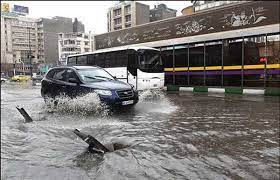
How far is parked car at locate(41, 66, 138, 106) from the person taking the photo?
8.77 meters

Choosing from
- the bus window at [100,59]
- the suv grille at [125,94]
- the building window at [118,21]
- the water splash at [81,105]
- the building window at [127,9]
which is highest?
the building window at [127,9]

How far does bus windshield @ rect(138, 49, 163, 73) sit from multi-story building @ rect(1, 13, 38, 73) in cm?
1125

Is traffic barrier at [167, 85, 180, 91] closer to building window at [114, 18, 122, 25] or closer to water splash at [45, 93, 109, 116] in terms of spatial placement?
water splash at [45, 93, 109, 116]

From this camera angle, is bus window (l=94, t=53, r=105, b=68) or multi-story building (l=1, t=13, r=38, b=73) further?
bus window (l=94, t=53, r=105, b=68)

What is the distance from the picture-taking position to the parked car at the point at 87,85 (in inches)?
345

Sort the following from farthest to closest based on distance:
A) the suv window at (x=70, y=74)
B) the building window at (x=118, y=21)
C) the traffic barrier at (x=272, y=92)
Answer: the building window at (x=118, y=21) < the traffic barrier at (x=272, y=92) < the suv window at (x=70, y=74)

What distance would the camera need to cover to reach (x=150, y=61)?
16969 millimetres

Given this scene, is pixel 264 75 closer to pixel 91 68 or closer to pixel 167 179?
pixel 91 68

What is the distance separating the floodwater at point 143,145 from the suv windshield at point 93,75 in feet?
2.94

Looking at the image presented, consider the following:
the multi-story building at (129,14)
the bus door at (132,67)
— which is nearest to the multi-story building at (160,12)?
the multi-story building at (129,14)

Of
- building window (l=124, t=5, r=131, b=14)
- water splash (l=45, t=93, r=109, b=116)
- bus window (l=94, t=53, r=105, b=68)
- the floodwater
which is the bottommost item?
the floodwater

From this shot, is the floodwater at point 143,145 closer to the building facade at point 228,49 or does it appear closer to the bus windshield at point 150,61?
the building facade at point 228,49

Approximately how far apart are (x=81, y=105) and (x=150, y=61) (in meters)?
8.51

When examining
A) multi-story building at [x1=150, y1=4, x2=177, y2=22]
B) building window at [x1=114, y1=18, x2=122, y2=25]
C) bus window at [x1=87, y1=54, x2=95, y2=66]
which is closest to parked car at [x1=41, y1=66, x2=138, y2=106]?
bus window at [x1=87, y1=54, x2=95, y2=66]
